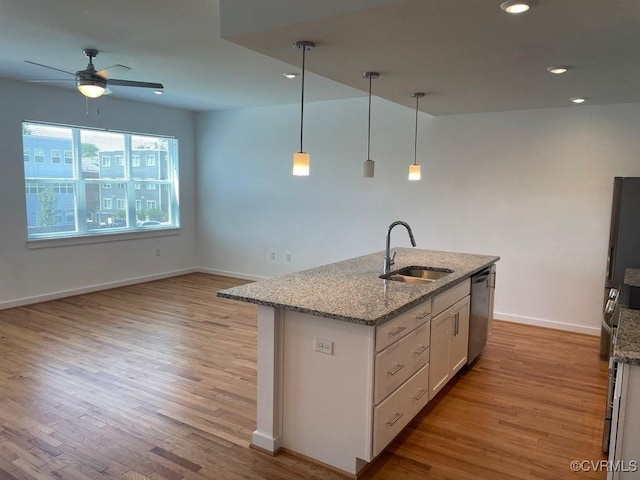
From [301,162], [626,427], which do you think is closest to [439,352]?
[626,427]

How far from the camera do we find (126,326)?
475 cm

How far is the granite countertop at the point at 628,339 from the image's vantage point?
68.7 inches

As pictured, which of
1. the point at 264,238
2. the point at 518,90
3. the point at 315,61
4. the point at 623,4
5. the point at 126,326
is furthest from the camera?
the point at 264,238

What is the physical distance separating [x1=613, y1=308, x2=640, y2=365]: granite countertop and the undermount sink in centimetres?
129

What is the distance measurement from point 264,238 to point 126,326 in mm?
2626

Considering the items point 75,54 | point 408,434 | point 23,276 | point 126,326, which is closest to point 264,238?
point 126,326

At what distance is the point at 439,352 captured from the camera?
3.05 metres

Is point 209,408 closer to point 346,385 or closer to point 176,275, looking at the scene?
point 346,385

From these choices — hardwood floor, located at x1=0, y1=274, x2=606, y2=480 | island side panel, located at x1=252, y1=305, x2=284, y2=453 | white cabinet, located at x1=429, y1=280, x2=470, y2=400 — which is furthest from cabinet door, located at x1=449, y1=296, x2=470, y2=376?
island side panel, located at x1=252, y1=305, x2=284, y2=453

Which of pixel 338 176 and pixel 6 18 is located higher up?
pixel 6 18

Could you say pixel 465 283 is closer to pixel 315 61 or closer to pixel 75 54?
pixel 315 61

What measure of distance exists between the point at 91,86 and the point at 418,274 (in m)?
2.99

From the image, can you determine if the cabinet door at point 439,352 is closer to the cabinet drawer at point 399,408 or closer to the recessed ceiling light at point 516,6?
the cabinet drawer at point 399,408

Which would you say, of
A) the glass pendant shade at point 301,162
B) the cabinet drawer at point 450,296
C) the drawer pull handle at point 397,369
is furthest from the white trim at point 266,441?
the glass pendant shade at point 301,162
